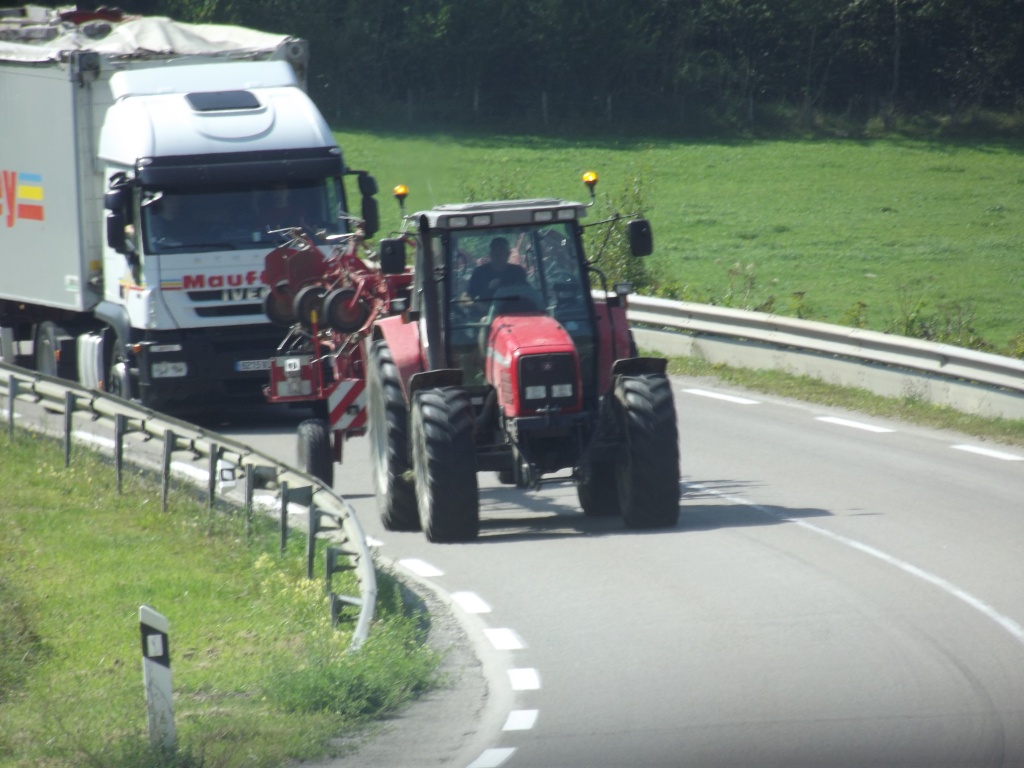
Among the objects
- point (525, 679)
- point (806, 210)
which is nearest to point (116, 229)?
point (525, 679)

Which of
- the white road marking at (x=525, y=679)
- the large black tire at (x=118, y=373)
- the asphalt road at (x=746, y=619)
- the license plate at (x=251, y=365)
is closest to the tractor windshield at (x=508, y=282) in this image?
the asphalt road at (x=746, y=619)

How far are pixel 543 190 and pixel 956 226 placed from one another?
32.4 feet

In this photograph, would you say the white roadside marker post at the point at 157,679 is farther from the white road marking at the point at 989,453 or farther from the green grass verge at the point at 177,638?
the white road marking at the point at 989,453

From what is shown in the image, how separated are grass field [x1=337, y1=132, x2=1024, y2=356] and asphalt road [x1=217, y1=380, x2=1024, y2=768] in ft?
20.2

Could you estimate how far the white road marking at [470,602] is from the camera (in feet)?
34.9

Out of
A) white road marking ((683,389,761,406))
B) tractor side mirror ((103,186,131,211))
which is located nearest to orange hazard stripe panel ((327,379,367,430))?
tractor side mirror ((103,186,131,211))

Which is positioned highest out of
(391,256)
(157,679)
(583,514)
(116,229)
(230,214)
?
(391,256)

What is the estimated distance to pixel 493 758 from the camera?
7.69 m

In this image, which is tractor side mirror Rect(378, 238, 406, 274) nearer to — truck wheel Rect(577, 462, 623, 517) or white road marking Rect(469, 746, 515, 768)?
truck wheel Rect(577, 462, 623, 517)

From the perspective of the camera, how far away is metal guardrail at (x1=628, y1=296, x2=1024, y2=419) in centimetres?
1673

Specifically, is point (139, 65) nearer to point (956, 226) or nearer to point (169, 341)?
point (169, 341)

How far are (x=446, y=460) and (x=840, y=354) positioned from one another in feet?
27.0

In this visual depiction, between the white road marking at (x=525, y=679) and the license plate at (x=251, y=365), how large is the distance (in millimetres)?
9264

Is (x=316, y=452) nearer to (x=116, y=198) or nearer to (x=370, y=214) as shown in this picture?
(x=116, y=198)
